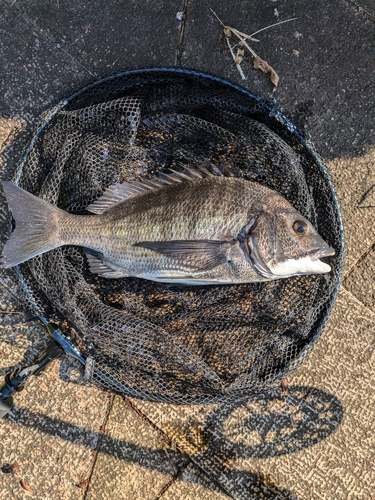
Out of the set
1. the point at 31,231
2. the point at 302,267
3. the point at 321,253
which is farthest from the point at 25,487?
the point at 321,253

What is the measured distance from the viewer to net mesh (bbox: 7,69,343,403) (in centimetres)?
263

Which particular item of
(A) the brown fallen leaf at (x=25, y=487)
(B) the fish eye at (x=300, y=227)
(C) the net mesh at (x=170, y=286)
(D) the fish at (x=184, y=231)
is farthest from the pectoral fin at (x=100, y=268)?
(A) the brown fallen leaf at (x=25, y=487)

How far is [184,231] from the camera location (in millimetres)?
2438

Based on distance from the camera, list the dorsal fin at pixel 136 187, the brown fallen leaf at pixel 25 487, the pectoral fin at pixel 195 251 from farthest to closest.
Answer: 1. the brown fallen leaf at pixel 25 487
2. the dorsal fin at pixel 136 187
3. the pectoral fin at pixel 195 251

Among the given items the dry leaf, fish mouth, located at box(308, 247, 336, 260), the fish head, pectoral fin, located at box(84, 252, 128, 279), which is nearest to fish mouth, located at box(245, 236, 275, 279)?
the fish head

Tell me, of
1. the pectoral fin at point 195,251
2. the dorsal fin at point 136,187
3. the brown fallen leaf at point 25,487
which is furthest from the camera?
the brown fallen leaf at point 25,487

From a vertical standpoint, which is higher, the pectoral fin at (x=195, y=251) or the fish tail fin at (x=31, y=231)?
the pectoral fin at (x=195, y=251)

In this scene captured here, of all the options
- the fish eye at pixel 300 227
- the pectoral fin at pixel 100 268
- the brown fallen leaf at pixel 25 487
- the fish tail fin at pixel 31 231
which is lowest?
the brown fallen leaf at pixel 25 487

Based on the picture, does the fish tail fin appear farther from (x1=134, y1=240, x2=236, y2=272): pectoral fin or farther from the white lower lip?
the white lower lip

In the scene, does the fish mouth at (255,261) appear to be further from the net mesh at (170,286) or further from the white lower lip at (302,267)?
the net mesh at (170,286)

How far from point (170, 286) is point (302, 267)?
86cm

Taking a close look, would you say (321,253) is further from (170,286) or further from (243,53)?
(243,53)

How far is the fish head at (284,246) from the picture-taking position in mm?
2426

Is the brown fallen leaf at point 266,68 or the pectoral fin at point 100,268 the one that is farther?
the brown fallen leaf at point 266,68
